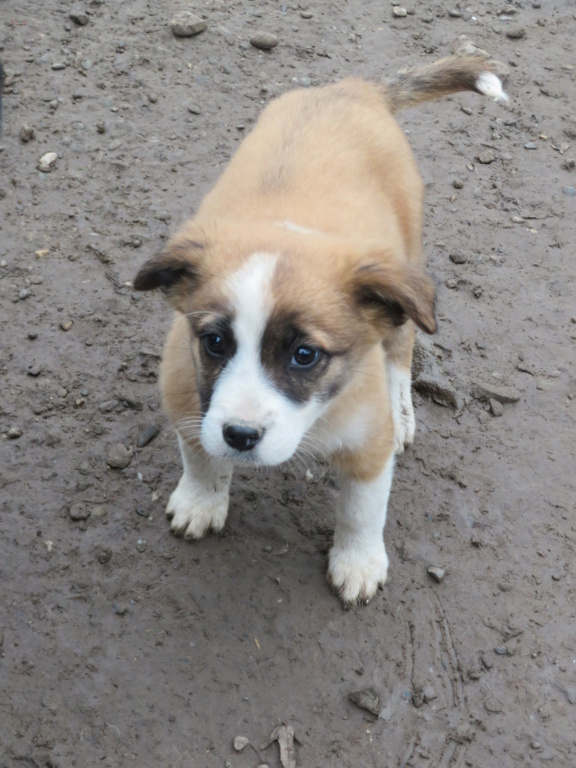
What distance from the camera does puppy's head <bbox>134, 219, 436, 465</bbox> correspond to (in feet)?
7.73

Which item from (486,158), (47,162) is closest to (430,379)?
(486,158)

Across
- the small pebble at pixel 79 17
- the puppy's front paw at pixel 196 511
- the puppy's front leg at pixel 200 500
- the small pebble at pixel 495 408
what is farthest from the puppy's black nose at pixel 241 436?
the small pebble at pixel 79 17

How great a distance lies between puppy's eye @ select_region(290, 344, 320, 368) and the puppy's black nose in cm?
25

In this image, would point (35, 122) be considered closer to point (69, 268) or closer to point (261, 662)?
point (69, 268)

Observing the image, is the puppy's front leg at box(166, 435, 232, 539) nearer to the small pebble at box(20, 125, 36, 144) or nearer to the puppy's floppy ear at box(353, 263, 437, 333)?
the puppy's floppy ear at box(353, 263, 437, 333)

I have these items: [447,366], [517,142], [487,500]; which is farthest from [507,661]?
[517,142]

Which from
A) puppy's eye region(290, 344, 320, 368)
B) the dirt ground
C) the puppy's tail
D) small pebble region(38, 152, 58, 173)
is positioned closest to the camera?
puppy's eye region(290, 344, 320, 368)

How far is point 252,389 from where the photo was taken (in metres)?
2.37

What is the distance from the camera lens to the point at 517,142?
5.82 m

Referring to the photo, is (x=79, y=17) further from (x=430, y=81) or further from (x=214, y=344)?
(x=214, y=344)

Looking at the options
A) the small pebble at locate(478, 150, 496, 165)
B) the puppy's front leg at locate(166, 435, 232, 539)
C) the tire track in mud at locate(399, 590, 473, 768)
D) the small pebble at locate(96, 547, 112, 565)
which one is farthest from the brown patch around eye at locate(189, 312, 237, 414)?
the small pebble at locate(478, 150, 496, 165)

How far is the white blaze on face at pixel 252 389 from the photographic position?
7.67 feet

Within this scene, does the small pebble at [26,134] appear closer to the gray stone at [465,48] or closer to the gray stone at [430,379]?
the gray stone at [430,379]

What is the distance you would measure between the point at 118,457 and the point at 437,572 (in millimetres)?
1524
